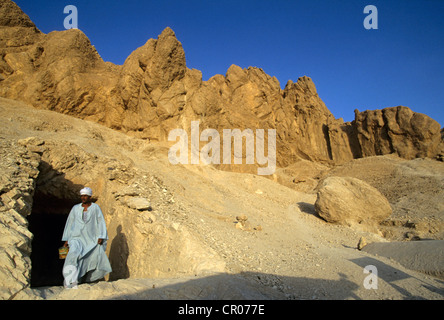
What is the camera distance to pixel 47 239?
8.72 m

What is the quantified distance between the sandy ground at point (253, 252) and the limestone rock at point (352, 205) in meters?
0.55

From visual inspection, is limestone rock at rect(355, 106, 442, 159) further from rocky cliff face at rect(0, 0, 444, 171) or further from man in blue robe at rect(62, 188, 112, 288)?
man in blue robe at rect(62, 188, 112, 288)

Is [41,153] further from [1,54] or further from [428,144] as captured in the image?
[428,144]

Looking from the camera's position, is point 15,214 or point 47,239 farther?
point 47,239

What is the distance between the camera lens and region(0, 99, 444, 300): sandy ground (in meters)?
3.33

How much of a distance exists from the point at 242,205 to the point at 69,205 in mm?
7503

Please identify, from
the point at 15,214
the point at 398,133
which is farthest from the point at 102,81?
the point at 398,133

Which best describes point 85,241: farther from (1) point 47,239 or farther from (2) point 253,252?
(1) point 47,239

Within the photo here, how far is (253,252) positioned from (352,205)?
7.30m

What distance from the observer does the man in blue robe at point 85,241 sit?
14.7 ft

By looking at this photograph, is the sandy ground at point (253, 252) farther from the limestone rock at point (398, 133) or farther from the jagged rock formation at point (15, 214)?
the limestone rock at point (398, 133)

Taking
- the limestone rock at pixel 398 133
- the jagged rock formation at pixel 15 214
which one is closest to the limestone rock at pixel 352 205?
the jagged rock formation at pixel 15 214
